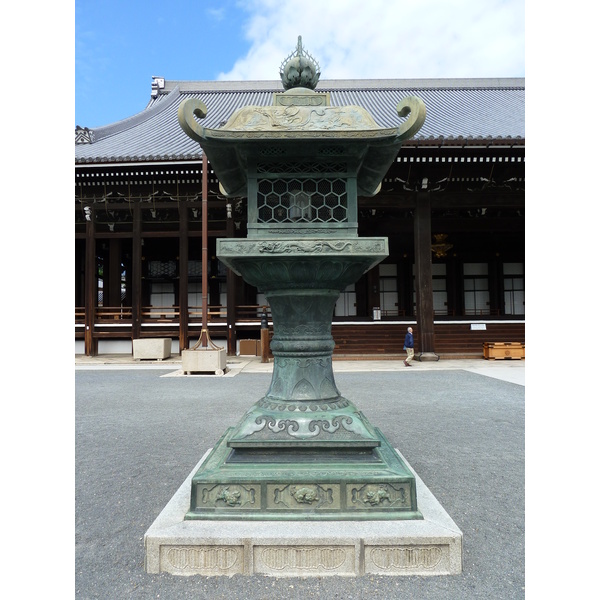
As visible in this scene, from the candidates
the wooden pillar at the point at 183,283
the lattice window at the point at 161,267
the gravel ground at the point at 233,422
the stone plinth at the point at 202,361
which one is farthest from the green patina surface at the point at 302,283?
the lattice window at the point at 161,267

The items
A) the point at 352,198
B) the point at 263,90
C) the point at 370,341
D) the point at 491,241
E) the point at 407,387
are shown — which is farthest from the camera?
the point at 263,90

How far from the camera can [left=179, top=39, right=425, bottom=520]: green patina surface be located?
6.95ft

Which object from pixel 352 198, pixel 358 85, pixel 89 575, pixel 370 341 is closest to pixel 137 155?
pixel 370 341

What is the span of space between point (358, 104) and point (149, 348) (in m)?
11.3

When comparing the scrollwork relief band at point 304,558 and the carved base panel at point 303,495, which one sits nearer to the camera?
the scrollwork relief band at point 304,558

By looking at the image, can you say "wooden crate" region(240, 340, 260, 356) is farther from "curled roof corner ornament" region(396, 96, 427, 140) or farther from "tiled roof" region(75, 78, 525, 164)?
"curled roof corner ornament" region(396, 96, 427, 140)

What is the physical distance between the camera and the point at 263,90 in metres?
17.9

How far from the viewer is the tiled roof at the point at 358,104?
430 inches

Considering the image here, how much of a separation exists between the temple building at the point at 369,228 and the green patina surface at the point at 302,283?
703cm

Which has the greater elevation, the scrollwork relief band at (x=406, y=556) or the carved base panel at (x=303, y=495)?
the carved base panel at (x=303, y=495)

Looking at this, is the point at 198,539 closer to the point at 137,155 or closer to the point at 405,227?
the point at 137,155

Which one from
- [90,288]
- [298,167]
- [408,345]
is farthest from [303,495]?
[90,288]

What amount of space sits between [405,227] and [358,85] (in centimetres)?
939

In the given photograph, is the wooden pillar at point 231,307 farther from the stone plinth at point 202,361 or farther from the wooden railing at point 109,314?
the wooden railing at point 109,314
